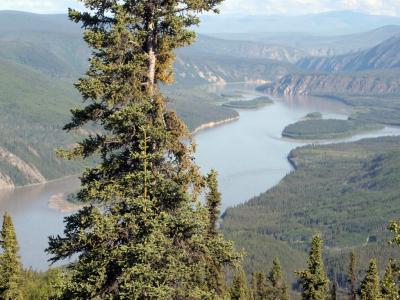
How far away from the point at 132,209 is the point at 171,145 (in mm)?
1834

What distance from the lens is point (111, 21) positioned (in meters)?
18.7

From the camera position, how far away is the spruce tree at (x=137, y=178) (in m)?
17.2

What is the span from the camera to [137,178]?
58.0 ft

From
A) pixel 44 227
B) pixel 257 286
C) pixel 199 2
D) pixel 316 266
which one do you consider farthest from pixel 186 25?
pixel 44 227

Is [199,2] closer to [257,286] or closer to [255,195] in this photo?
[257,286]

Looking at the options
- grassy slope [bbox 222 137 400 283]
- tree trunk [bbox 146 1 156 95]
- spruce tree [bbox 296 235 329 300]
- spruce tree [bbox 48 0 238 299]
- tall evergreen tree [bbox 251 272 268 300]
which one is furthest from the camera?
grassy slope [bbox 222 137 400 283]

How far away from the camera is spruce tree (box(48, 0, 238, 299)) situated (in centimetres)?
1720

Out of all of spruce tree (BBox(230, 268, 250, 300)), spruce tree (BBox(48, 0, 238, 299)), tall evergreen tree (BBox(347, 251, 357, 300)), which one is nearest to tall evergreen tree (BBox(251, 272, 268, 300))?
tall evergreen tree (BBox(347, 251, 357, 300))

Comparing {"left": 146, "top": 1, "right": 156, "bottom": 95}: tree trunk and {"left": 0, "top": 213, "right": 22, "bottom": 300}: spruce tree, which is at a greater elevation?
{"left": 146, "top": 1, "right": 156, "bottom": 95}: tree trunk

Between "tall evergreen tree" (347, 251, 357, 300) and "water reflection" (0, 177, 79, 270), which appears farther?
Answer: "water reflection" (0, 177, 79, 270)

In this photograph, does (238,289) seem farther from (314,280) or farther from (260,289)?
(314,280)

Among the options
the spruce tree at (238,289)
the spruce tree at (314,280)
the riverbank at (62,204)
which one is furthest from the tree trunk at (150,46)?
the riverbank at (62,204)

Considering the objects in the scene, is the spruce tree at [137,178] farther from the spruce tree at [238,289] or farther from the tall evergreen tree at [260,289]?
the tall evergreen tree at [260,289]

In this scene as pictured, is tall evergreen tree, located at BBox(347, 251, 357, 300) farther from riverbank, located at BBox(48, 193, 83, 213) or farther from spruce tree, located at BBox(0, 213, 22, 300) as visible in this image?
riverbank, located at BBox(48, 193, 83, 213)
